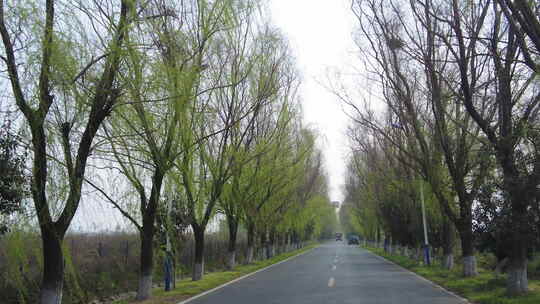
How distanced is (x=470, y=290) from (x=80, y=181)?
34.1ft

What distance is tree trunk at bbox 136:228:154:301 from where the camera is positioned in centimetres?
1313

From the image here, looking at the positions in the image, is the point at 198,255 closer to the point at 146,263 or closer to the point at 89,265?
the point at 89,265

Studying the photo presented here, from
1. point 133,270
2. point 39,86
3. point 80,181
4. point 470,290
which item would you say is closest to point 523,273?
point 470,290

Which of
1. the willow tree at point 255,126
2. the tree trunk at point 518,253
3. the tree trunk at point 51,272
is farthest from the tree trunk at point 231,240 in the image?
the tree trunk at point 51,272

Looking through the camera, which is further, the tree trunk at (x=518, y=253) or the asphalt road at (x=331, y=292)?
the asphalt road at (x=331, y=292)

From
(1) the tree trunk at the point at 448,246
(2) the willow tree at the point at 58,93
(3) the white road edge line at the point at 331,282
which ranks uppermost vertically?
(2) the willow tree at the point at 58,93

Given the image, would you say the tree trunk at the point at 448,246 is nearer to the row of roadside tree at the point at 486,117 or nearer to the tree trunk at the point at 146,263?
the row of roadside tree at the point at 486,117

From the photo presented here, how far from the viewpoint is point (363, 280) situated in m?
17.5

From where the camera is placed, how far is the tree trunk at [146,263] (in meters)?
13.1

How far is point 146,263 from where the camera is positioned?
1345 cm

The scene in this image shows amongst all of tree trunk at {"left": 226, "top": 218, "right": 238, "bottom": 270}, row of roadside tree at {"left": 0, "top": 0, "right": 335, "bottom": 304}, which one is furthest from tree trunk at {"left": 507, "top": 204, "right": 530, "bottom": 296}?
tree trunk at {"left": 226, "top": 218, "right": 238, "bottom": 270}

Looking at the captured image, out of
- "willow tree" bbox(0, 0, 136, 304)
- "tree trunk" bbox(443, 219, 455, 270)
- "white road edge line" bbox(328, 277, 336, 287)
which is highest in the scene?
"willow tree" bbox(0, 0, 136, 304)

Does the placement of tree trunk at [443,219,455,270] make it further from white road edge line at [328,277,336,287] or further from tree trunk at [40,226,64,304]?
tree trunk at [40,226,64,304]

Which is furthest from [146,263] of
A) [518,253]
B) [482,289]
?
[518,253]
